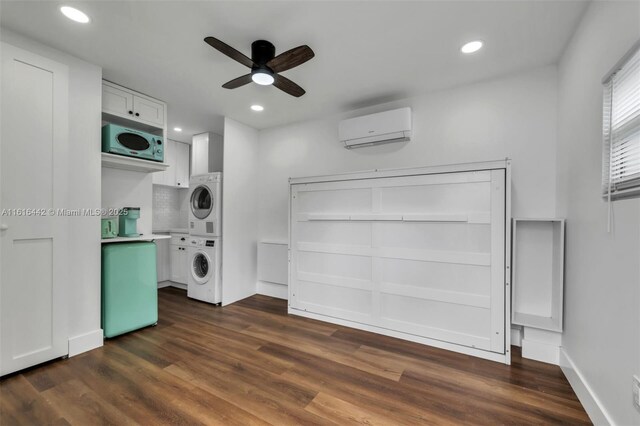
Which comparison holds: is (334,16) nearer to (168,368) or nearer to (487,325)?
(487,325)

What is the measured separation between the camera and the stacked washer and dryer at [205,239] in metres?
3.63

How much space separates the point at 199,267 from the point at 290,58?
10.3 feet

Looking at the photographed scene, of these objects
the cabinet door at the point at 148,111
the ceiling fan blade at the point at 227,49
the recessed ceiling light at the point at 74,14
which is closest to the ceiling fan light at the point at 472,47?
the ceiling fan blade at the point at 227,49

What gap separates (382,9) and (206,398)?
2829mm

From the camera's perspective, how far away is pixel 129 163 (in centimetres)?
275

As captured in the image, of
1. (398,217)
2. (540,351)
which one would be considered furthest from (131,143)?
(540,351)

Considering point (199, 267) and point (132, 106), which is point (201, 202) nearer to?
point (199, 267)

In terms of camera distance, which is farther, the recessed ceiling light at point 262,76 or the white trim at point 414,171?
the white trim at point 414,171

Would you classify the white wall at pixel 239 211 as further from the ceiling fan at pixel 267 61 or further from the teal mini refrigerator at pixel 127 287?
the ceiling fan at pixel 267 61

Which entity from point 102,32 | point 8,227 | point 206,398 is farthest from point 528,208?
→ point 8,227

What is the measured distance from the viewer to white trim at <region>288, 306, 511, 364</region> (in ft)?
7.29

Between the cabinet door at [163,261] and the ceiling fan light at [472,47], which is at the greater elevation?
the ceiling fan light at [472,47]

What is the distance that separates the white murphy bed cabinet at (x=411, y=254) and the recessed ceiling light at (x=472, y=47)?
3.07ft

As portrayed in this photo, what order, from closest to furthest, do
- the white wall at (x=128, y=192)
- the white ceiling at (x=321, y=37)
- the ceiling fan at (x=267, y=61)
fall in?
the white ceiling at (x=321, y=37), the ceiling fan at (x=267, y=61), the white wall at (x=128, y=192)
